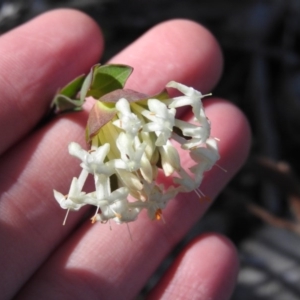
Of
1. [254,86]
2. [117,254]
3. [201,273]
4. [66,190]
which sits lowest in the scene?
[254,86]

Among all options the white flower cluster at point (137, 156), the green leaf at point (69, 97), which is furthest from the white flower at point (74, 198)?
the green leaf at point (69, 97)

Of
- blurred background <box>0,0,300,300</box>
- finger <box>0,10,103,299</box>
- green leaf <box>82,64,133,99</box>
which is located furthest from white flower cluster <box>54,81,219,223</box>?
blurred background <box>0,0,300,300</box>

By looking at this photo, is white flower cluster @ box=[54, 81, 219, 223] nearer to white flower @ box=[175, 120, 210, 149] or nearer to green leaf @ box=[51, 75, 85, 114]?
white flower @ box=[175, 120, 210, 149]

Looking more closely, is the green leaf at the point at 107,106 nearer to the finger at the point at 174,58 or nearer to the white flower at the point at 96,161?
the white flower at the point at 96,161

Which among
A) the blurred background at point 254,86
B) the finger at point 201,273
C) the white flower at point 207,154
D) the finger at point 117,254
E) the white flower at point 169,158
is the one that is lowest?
the blurred background at point 254,86

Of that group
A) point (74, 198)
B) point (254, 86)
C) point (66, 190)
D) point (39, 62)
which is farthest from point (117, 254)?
point (254, 86)

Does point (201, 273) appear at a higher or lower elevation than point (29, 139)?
lower

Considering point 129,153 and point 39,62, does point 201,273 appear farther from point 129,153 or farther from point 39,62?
point 39,62
